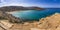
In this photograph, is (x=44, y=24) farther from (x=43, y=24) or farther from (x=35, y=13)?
(x=35, y=13)

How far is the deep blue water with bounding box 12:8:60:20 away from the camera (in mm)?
2672

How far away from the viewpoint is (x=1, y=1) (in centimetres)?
276

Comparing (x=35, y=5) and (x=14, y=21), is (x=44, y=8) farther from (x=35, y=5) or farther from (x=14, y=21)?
(x=14, y=21)

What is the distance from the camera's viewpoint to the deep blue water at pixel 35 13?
2.67m

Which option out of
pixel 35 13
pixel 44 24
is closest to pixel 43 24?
pixel 44 24

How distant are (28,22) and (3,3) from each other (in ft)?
1.91

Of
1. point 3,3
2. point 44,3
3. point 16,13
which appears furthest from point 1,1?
point 44,3

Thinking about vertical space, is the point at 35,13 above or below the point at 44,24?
above

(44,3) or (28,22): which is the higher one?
(44,3)

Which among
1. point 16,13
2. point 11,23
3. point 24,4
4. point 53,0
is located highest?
point 53,0

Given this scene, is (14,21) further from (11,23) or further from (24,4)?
(24,4)

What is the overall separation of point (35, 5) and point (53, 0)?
0.34 metres

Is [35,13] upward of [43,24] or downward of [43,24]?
upward

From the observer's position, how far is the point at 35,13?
8.87 feet
